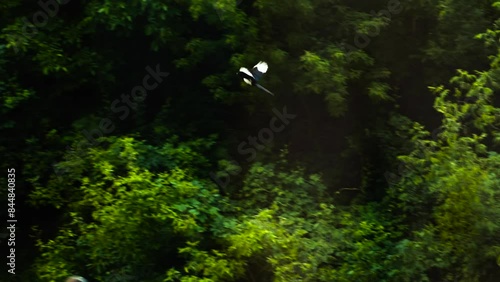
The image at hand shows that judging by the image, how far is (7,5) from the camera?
9578 millimetres

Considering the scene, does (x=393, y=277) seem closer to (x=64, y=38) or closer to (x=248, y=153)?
(x=248, y=153)

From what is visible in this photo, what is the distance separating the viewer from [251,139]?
994 centimetres

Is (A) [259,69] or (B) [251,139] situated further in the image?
(B) [251,139]

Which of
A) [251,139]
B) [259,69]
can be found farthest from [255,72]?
[251,139]

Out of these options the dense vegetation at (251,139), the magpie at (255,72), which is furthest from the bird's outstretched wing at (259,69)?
the dense vegetation at (251,139)

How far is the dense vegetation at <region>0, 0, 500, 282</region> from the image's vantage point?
7.93 metres

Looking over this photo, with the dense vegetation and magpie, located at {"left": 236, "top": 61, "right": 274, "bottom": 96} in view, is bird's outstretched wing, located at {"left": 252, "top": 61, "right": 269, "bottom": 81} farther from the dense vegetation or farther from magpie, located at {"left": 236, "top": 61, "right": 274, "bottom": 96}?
the dense vegetation

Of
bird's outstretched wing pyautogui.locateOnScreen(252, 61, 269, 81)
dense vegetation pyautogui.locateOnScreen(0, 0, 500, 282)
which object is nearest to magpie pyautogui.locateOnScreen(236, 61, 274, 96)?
bird's outstretched wing pyautogui.locateOnScreen(252, 61, 269, 81)

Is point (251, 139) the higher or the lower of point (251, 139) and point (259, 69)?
the lower

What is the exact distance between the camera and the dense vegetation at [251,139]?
312 inches

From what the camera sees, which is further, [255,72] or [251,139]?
[251,139]

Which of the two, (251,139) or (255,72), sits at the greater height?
(255,72)

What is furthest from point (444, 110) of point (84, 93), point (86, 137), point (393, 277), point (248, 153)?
point (84, 93)

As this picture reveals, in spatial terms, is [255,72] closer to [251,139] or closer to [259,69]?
[259,69]
